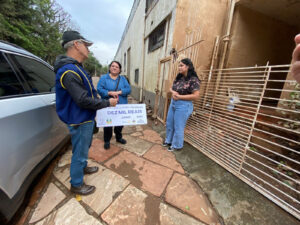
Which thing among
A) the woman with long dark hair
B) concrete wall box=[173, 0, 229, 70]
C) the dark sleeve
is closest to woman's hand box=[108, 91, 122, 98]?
the dark sleeve

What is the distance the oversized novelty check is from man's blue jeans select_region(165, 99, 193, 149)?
1.84ft

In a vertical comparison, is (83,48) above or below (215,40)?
below

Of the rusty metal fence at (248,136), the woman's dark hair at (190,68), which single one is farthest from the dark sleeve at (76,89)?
the rusty metal fence at (248,136)

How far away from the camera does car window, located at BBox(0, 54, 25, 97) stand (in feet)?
3.66

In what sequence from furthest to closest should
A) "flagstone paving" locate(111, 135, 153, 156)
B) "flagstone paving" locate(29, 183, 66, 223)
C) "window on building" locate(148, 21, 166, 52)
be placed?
"window on building" locate(148, 21, 166, 52) < "flagstone paving" locate(111, 135, 153, 156) < "flagstone paving" locate(29, 183, 66, 223)

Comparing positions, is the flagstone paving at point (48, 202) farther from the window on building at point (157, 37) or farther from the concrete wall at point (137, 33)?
the concrete wall at point (137, 33)

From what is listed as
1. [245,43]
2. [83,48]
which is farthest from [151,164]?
[245,43]

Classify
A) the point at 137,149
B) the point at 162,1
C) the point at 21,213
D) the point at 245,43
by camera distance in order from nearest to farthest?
1. the point at 21,213
2. the point at 137,149
3. the point at 245,43
4. the point at 162,1

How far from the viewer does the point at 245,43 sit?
3447 mm

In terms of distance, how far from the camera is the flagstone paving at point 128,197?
125cm

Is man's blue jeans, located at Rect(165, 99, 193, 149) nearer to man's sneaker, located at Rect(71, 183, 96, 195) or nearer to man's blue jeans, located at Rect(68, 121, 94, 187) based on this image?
man's blue jeans, located at Rect(68, 121, 94, 187)

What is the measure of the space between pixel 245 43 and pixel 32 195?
17.6 ft

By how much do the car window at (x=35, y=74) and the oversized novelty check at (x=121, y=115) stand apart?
2.57ft

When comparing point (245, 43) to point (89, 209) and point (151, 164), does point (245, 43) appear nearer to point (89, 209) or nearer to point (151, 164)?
point (151, 164)
